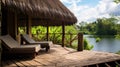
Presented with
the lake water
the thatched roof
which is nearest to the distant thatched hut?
the thatched roof

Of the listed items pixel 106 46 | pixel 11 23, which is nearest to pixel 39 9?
pixel 11 23

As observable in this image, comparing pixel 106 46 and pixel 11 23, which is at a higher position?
pixel 11 23

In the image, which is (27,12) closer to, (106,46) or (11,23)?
(11,23)

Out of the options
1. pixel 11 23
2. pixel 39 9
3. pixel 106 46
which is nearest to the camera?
pixel 39 9

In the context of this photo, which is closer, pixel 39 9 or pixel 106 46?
pixel 39 9

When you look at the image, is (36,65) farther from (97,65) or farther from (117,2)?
(117,2)

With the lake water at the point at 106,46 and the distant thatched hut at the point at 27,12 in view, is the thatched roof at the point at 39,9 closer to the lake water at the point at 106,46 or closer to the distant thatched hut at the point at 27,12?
the distant thatched hut at the point at 27,12

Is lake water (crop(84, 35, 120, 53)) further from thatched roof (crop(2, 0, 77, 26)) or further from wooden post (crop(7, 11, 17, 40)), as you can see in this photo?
wooden post (crop(7, 11, 17, 40))

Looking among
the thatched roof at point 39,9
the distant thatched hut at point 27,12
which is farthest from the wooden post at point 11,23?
the thatched roof at point 39,9

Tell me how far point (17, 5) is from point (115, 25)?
10.3 meters

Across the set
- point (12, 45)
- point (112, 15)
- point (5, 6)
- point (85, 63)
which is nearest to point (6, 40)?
point (12, 45)

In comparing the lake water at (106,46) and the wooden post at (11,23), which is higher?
the wooden post at (11,23)

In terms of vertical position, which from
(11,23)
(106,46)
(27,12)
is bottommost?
(106,46)

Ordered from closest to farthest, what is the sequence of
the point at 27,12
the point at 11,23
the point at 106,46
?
the point at 27,12 → the point at 11,23 → the point at 106,46
